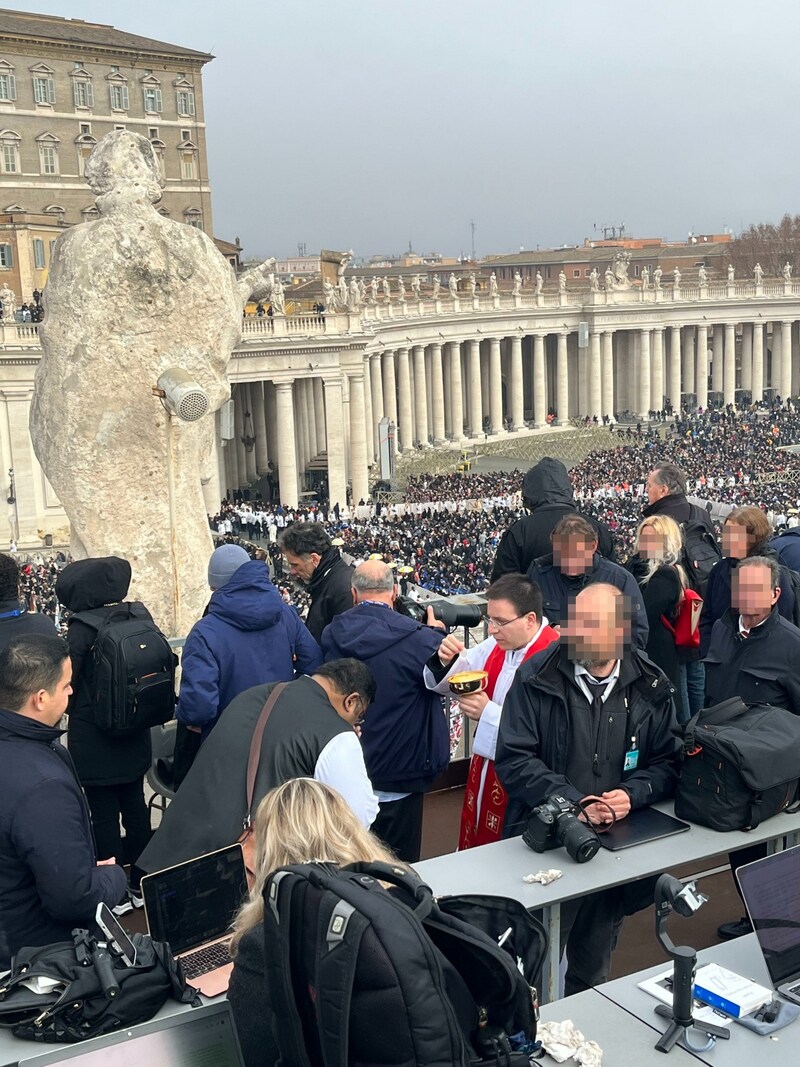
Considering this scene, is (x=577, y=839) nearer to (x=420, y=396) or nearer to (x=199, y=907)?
(x=199, y=907)

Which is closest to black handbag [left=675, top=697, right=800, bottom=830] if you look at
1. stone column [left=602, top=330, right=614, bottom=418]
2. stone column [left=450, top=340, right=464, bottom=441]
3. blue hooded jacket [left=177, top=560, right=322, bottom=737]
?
blue hooded jacket [left=177, top=560, right=322, bottom=737]

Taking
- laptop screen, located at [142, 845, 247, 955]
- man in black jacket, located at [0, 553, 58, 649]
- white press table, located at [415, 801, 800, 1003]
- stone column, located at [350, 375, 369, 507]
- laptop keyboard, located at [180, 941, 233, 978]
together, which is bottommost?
stone column, located at [350, 375, 369, 507]

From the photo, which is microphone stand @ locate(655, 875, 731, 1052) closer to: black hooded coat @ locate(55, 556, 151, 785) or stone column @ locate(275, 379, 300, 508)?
black hooded coat @ locate(55, 556, 151, 785)

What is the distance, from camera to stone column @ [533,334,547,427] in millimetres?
83319

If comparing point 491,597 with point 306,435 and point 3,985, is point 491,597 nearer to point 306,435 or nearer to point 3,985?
point 3,985

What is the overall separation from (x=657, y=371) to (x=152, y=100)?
125 ft

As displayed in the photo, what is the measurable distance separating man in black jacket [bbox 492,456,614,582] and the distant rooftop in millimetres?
70489

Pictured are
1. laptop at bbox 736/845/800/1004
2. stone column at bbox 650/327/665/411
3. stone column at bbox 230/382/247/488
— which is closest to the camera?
laptop at bbox 736/845/800/1004

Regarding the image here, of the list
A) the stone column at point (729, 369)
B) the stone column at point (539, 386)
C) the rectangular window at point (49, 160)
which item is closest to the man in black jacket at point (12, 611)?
the rectangular window at point (49, 160)

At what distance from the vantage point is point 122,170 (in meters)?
11.2

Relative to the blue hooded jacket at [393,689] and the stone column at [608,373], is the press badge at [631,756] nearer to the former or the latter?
the blue hooded jacket at [393,689]

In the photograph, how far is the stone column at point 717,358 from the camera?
89.9 meters

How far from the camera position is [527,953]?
453 cm

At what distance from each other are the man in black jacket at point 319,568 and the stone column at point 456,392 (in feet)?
218
